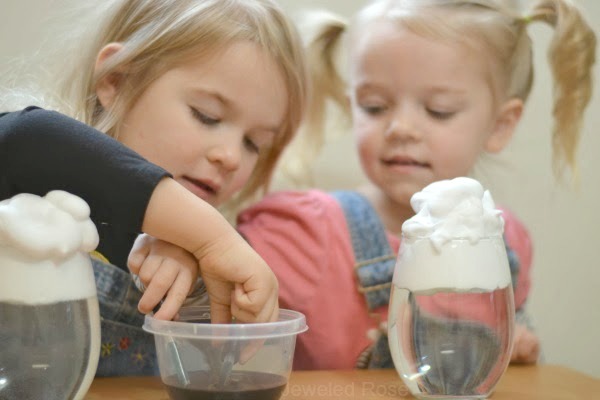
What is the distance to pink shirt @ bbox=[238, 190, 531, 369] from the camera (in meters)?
0.99

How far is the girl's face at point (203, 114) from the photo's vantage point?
2.84 feet

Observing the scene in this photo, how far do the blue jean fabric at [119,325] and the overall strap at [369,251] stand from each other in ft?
1.03

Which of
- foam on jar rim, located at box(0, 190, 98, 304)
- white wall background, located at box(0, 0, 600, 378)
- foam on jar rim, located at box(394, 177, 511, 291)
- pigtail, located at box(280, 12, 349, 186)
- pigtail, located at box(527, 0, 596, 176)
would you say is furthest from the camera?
white wall background, located at box(0, 0, 600, 378)

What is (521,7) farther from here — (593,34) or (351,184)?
(351,184)

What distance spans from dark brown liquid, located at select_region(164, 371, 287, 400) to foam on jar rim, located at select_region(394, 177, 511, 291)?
0.16 meters

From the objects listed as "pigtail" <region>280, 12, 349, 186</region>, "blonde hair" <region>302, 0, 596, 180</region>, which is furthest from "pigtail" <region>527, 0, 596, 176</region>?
"pigtail" <region>280, 12, 349, 186</region>

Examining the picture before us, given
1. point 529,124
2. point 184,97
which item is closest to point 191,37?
point 184,97

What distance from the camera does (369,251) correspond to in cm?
101

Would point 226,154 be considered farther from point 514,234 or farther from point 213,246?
point 514,234

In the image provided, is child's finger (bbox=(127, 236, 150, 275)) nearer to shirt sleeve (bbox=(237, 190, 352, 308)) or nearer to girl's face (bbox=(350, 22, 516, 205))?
shirt sleeve (bbox=(237, 190, 352, 308))

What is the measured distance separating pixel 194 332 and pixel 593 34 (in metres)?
0.84

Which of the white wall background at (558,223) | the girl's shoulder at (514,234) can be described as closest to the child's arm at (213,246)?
the girl's shoulder at (514,234)

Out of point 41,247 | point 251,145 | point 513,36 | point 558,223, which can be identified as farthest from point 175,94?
point 558,223

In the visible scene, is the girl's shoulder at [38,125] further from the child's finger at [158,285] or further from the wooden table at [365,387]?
the wooden table at [365,387]
